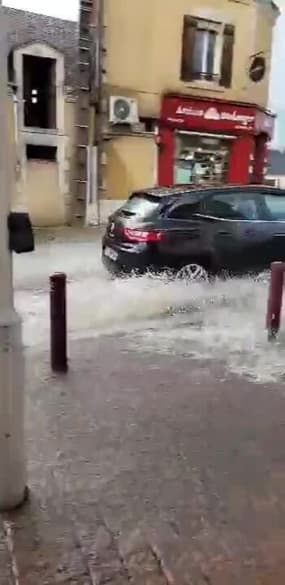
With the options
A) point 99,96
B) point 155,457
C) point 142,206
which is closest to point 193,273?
point 142,206

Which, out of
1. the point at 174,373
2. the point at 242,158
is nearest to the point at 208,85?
the point at 242,158

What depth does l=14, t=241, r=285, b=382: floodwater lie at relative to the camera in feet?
20.1

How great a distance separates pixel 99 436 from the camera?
4.14 m

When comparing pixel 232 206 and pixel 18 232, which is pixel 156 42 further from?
pixel 18 232

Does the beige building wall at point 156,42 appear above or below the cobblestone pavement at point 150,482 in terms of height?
above

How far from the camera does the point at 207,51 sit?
62.7 ft

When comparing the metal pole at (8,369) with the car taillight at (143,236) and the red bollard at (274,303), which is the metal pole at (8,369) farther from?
the car taillight at (143,236)

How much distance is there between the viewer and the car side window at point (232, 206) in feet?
29.6

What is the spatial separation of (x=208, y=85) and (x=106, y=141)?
12.9ft

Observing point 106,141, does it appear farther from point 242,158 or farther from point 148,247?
point 148,247

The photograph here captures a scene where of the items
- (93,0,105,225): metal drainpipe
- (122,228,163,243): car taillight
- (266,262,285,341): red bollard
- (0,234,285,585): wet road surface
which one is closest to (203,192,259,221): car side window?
(122,228,163,243): car taillight

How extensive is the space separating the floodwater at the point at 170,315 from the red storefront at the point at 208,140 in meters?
9.51

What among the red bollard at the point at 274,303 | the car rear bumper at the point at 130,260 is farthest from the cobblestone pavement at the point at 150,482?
the car rear bumper at the point at 130,260

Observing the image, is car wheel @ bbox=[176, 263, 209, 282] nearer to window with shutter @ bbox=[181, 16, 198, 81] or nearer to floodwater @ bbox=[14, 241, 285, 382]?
floodwater @ bbox=[14, 241, 285, 382]
